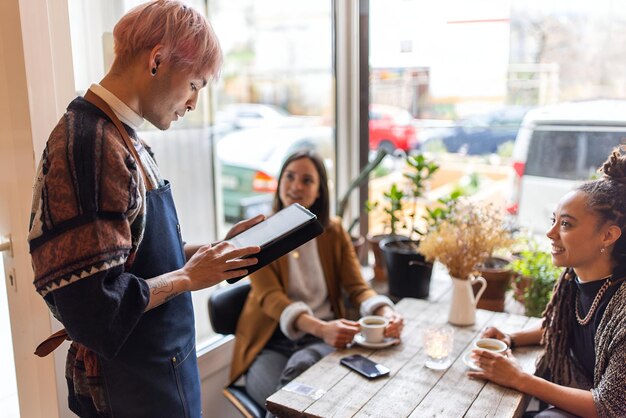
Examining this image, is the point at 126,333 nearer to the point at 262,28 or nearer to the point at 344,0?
the point at 344,0

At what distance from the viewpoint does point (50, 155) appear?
1030 millimetres

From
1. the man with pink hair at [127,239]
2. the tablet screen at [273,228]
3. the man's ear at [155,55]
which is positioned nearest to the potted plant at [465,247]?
the tablet screen at [273,228]

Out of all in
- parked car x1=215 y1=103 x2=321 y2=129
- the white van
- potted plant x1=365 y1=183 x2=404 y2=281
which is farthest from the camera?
parked car x1=215 y1=103 x2=321 y2=129

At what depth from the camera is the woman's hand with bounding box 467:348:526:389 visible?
1462 millimetres

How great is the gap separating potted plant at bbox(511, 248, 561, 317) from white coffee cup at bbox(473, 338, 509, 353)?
19.3 inches

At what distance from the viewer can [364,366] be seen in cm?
157

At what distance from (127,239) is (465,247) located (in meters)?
1.14

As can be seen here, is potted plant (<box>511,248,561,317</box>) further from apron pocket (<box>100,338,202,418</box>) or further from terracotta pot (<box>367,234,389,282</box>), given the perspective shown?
apron pocket (<box>100,338,202,418</box>)

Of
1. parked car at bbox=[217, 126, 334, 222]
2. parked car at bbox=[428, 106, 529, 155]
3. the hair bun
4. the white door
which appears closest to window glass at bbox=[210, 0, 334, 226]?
parked car at bbox=[217, 126, 334, 222]

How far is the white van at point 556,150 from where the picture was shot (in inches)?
90.7

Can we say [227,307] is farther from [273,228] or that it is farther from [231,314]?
[273,228]

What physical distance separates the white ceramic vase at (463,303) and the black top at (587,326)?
0.34 m

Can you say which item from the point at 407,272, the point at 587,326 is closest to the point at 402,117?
the point at 407,272

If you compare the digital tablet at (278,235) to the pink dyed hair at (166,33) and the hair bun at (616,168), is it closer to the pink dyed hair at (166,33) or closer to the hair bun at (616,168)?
the pink dyed hair at (166,33)
